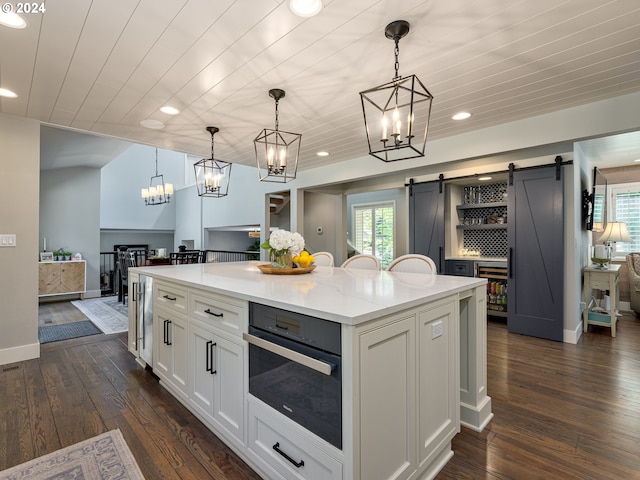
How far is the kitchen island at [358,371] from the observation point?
3.83 ft

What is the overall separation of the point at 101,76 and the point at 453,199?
4.68 m

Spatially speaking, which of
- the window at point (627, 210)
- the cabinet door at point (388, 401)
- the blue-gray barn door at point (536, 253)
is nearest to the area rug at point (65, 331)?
the cabinet door at point (388, 401)

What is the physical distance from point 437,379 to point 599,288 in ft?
12.2

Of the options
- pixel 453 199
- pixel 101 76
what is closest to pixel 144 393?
pixel 101 76

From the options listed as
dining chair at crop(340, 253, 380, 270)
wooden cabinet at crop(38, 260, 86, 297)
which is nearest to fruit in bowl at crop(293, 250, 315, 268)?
dining chair at crop(340, 253, 380, 270)

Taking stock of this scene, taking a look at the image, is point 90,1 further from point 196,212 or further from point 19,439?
point 196,212

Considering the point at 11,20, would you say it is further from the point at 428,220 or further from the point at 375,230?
the point at 375,230

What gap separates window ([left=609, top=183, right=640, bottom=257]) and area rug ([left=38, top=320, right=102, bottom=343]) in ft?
27.0

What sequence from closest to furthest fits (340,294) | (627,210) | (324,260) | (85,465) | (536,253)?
(340,294)
(85,465)
(324,260)
(536,253)
(627,210)

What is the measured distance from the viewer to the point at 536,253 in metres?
3.79

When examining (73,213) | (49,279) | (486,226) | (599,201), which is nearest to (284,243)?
(486,226)

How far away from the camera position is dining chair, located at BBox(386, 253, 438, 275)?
98.3 inches

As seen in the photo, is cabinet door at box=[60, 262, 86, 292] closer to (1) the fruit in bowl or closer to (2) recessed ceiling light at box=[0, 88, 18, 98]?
(2) recessed ceiling light at box=[0, 88, 18, 98]

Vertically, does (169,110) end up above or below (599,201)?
above
